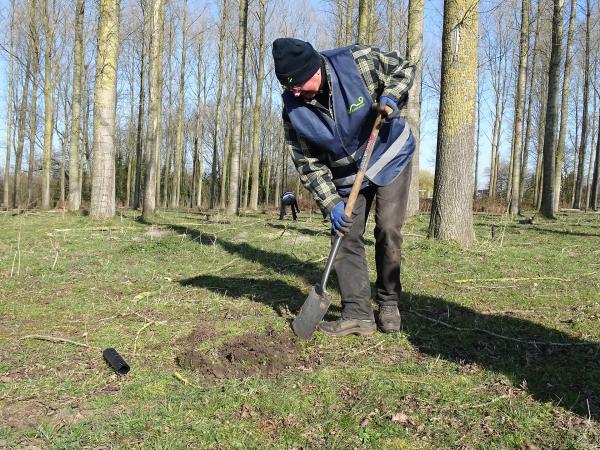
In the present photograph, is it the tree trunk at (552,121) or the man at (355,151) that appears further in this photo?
the tree trunk at (552,121)

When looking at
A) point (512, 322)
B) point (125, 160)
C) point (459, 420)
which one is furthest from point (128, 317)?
point (125, 160)

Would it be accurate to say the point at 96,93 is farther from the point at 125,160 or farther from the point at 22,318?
the point at 125,160

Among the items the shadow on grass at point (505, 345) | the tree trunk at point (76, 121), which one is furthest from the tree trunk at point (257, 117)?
the shadow on grass at point (505, 345)

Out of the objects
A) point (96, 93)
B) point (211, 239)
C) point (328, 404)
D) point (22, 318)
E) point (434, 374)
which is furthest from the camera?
point (96, 93)

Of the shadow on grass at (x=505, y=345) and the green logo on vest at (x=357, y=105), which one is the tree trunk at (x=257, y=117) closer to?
the shadow on grass at (x=505, y=345)

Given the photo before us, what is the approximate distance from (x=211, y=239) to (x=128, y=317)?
4.31 metres

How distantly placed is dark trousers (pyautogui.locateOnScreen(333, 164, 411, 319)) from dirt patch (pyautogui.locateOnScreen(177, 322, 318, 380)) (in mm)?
605

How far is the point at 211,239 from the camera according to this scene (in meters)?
8.23

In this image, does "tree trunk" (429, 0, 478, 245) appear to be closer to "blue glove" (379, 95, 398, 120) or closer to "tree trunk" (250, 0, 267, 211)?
"blue glove" (379, 95, 398, 120)

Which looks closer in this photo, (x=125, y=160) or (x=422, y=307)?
(x=422, y=307)

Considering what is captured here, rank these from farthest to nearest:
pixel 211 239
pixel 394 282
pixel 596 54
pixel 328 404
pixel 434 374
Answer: pixel 596 54 → pixel 211 239 → pixel 394 282 → pixel 434 374 → pixel 328 404

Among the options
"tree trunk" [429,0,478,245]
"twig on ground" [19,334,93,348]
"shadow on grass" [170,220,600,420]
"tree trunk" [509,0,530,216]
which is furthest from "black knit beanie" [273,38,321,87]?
"tree trunk" [509,0,530,216]

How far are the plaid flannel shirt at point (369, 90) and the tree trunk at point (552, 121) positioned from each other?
36.7 feet

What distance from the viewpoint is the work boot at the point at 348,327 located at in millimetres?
3494
